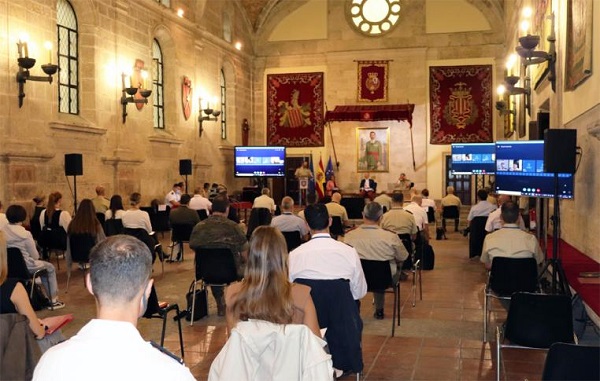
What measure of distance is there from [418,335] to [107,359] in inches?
191

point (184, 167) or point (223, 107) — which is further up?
point (223, 107)

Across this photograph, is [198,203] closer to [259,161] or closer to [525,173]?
[525,173]

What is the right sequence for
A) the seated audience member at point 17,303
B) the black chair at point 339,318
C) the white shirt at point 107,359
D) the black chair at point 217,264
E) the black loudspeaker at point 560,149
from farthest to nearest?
the black chair at point 217,264, the black loudspeaker at point 560,149, the black chair at point 339,318, the seated audience member at point 17,303, the white shirt at point 107,359

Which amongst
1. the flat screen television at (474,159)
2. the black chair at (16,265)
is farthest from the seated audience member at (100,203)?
the flat screen television at (474,159)

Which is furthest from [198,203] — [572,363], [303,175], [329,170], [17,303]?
[572,363]

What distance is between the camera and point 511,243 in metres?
5.86

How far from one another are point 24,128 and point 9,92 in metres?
0.66

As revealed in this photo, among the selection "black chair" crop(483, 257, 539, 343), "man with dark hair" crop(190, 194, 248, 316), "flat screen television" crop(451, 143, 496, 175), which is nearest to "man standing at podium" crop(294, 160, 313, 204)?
"flat screen television" crop(451, 143, 496, 175)

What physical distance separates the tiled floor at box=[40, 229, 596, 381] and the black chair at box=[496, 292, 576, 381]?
89 cm

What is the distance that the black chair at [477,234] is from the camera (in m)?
10.2

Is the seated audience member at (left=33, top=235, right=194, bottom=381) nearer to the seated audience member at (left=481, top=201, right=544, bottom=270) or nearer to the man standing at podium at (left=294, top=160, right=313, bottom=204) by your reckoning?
the seated audience member at (left=481, top=201, right=544, bottom=270)

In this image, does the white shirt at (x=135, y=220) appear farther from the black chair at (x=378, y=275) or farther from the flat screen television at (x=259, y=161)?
the flat screen television at (x=259, y=161)

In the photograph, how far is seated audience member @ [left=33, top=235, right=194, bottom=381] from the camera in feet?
5.26

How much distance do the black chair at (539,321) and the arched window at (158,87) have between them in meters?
13.5
